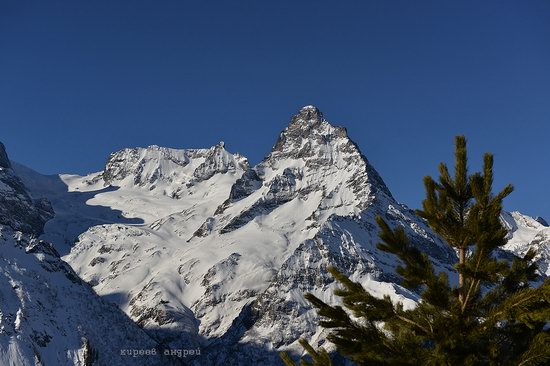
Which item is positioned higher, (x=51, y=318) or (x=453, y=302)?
(x=51, y=318)

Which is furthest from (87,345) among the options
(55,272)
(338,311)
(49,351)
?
(338,311)

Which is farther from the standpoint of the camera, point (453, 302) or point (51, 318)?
point (51, 318)

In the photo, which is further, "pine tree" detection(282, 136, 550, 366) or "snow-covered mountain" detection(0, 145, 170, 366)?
"snow-covered mountain" detection(0, 145, 170, 366)

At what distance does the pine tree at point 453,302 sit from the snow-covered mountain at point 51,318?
145 metres

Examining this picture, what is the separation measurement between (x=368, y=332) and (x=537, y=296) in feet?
11.6

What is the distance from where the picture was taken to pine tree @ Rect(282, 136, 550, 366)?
13.6m

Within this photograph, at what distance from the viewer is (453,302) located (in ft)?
47.1

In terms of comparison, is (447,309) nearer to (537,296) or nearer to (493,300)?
(493,300)

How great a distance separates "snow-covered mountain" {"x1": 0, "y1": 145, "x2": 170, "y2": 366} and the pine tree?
5697 inches

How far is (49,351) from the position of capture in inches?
6250

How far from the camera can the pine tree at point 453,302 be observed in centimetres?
1356

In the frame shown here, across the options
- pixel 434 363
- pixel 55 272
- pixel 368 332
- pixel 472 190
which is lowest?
pixel 434 363

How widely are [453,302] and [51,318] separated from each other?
17010 centimetres

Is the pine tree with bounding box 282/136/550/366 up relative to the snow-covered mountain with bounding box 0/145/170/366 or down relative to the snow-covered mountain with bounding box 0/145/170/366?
down
